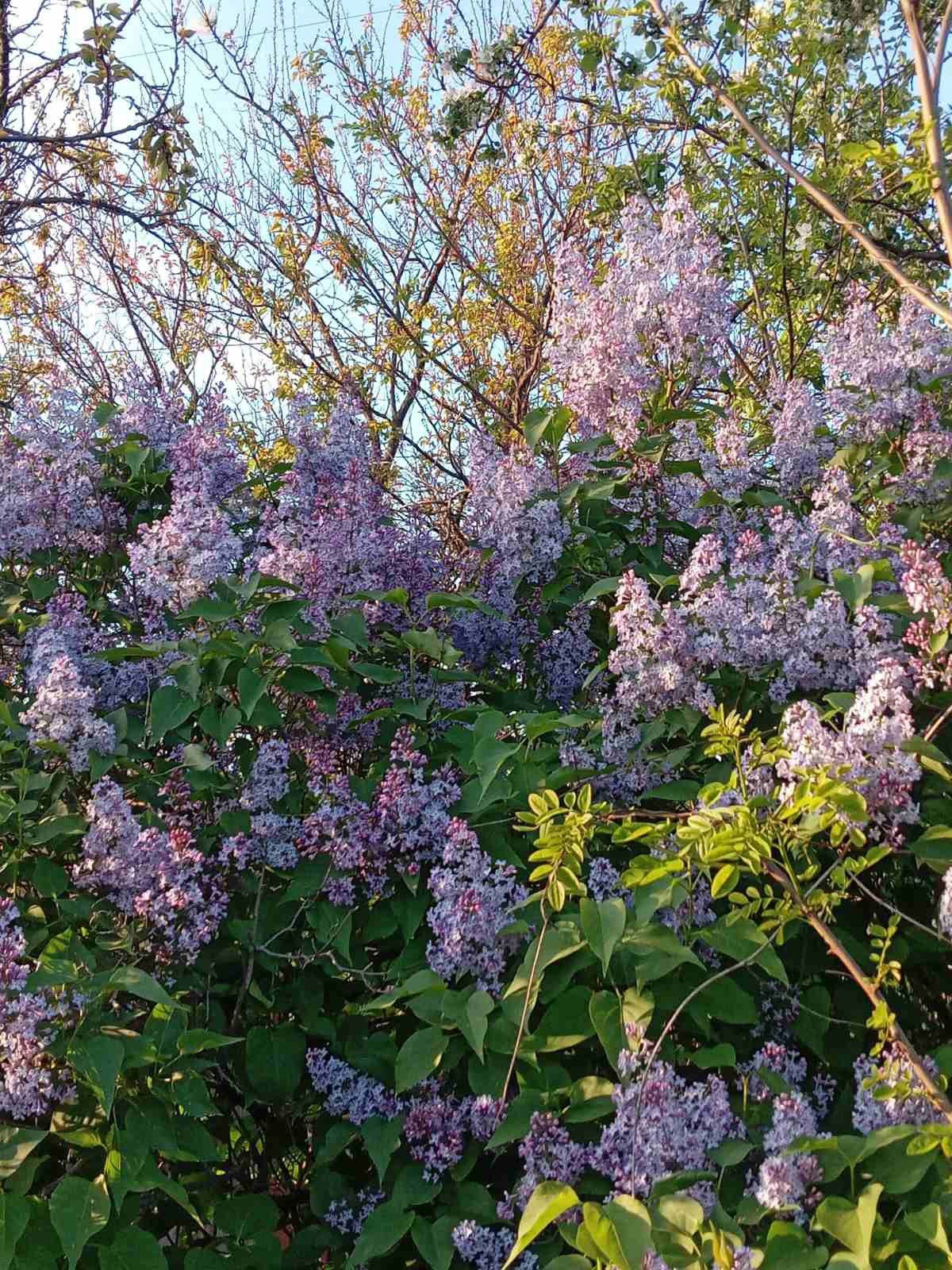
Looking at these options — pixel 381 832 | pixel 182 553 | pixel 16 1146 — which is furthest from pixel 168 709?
pixel 16 1146

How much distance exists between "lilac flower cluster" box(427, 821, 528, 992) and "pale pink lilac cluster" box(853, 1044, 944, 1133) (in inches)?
23.8

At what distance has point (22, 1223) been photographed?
1853mm

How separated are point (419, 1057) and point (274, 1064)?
1.17 feet

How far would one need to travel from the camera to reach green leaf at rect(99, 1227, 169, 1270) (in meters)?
1.91

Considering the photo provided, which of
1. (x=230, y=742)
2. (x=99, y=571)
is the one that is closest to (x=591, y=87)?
(x=99, y=571)

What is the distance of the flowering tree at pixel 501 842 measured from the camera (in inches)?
74.6

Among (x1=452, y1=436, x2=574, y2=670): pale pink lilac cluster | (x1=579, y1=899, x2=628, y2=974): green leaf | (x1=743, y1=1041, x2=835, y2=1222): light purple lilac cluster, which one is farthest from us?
(x1=452, y1=436, x2=574, y2=670): pale pink lilac cluster

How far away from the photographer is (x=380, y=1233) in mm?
1998

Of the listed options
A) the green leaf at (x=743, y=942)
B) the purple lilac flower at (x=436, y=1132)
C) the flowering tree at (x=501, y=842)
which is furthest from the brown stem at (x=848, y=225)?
the purple lilac flower at (x=436, y=1132)

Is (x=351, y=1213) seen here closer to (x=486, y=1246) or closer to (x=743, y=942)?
(x=486, y=1246)

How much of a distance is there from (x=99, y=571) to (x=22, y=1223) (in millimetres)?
1768

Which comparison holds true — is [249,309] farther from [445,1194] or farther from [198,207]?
[445,1194]

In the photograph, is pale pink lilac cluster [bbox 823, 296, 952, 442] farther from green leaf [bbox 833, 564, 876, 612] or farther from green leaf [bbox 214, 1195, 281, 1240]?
green leaf [bbox 214, 1195, 281, 1240]

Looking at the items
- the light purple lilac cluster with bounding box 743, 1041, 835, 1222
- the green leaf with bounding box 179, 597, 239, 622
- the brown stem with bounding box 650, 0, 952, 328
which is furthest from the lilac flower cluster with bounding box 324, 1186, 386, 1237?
the brown stem with bounding box 650, 0, 952, 328
